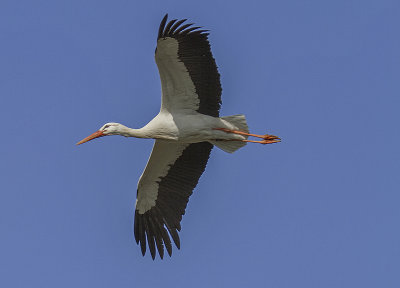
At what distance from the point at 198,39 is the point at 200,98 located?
1.07 meters

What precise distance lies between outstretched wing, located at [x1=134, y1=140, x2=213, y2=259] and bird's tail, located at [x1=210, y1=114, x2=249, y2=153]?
58 cm

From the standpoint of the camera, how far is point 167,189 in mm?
14273

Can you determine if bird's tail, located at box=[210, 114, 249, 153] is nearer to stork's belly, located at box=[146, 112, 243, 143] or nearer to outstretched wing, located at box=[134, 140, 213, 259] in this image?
stork's belly, located at box=[146, 112, 243, 143]

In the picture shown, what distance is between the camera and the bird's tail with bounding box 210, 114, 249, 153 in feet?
43.9

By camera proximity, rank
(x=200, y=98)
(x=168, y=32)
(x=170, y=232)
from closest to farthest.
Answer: (x=168, y=32)
(x=200, y=98)
(x=170, y=232)

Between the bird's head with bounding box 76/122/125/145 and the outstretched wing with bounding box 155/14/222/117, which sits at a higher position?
the outstretched wing with bounding box 155/14/222/117

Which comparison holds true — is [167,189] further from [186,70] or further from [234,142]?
[186,70]

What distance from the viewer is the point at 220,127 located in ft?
43.8

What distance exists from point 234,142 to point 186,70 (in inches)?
58.7

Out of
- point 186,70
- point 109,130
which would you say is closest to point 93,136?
point 109,130

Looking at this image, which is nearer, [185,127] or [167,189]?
[185,127]

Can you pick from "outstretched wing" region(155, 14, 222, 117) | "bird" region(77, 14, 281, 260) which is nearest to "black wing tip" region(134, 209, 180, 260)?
"bird" region(77, 14, 281, 260)

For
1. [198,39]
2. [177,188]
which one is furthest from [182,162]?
[198,39]

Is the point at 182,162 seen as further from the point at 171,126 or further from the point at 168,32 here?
the point at 168,32
